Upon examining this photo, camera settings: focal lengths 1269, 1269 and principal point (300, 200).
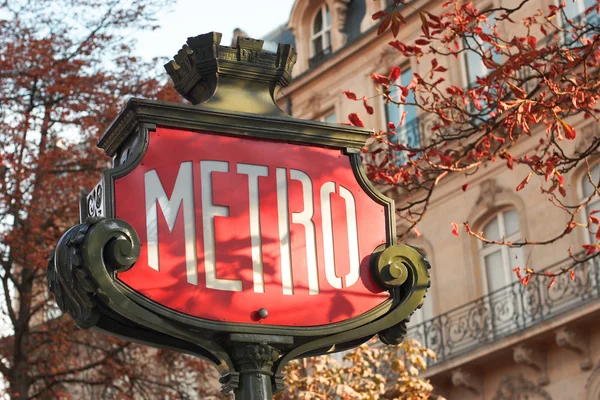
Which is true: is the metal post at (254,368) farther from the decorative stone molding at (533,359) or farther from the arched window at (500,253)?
the arched window at (500,253)

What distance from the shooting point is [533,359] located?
867 inches

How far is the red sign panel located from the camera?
2861 millimetres

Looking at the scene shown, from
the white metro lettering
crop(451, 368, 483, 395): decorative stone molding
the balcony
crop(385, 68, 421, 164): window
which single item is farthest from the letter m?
the balcony

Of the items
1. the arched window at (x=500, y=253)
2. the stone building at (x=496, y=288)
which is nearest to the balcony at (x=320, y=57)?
the stone building at (x=496, y=288)

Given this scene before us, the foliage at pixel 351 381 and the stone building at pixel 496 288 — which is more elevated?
the stone building at pixel 496 288

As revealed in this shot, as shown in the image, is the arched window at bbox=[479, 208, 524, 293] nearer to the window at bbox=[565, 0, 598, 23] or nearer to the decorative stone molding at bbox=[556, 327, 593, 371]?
the decorative stone molding at bbox=[556, 327, 593, 371]

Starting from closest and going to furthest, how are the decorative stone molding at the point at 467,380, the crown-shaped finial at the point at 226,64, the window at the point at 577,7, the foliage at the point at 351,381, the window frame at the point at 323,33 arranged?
the crown-shaped finial at the point at 226,64
the foliage at the point at 351,381
the window at the point at 577,7
the decorative stone molding at the point at 467,380
the window frame at the point at 323,33

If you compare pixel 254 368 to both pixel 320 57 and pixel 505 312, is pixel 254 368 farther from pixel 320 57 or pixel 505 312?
pixel 320 57

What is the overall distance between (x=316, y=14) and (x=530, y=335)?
1158 centimetres

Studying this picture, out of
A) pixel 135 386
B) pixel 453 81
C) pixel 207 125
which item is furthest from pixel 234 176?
pixel 453 81

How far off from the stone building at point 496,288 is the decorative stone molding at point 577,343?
0.02 meters

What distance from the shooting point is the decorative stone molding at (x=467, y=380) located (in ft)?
75.9

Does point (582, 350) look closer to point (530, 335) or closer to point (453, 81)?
point (530, 335)

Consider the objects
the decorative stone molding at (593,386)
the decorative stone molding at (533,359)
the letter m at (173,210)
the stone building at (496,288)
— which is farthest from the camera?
the decorative stone molding at (533,359)
